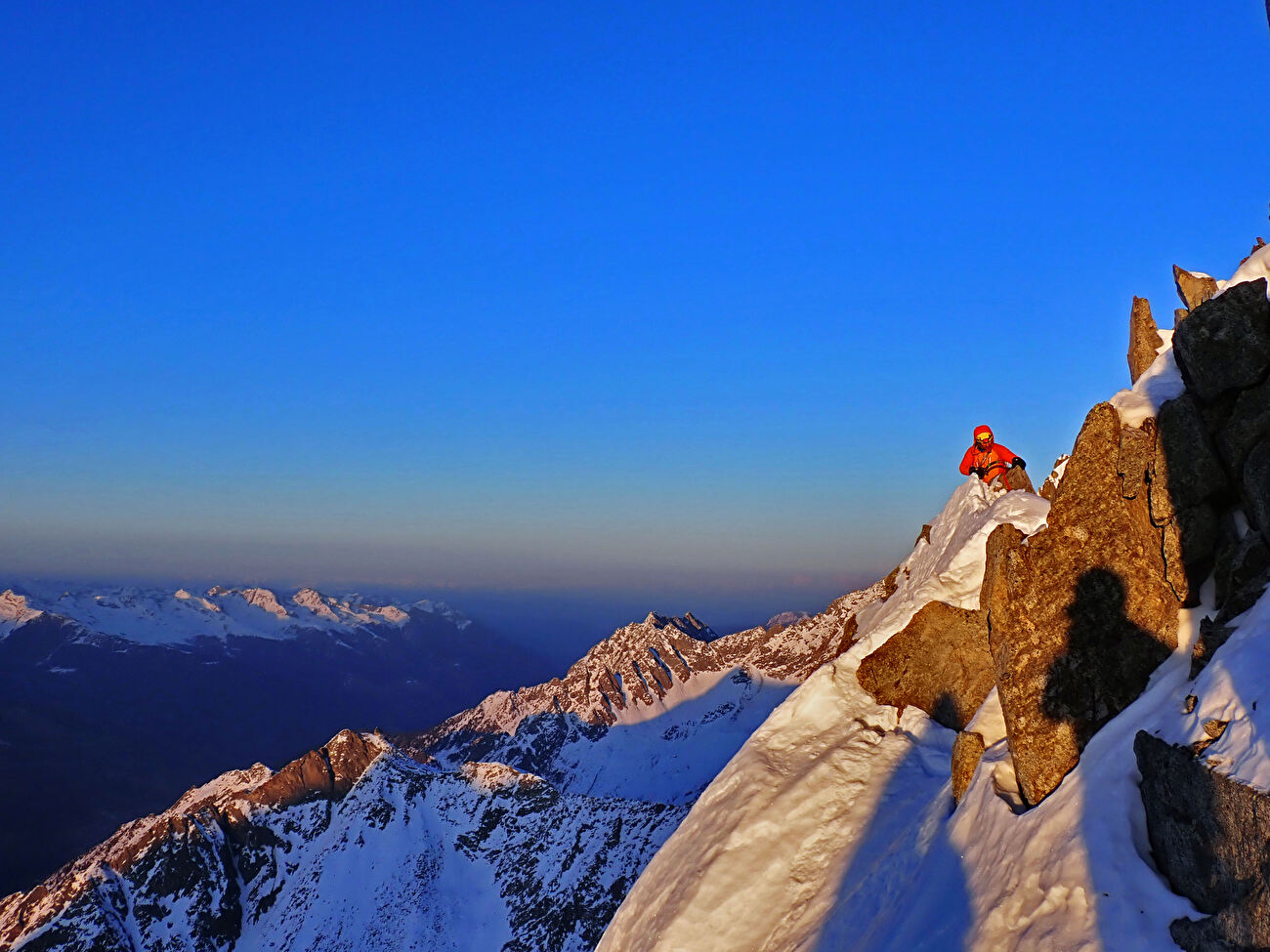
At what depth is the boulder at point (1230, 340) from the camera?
1534 centimetres

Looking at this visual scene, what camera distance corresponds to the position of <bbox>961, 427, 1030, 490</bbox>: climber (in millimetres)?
29469

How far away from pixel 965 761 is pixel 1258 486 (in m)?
8.07

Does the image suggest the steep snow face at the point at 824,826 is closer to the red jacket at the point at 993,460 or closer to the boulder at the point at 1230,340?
the red jacket at the point at 993,460

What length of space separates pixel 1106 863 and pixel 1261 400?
8626 mm

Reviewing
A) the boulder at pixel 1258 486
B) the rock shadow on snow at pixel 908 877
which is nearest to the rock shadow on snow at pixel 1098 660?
the boulder at pixel 1258 486

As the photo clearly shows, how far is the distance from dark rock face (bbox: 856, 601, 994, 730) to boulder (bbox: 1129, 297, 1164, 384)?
989cm

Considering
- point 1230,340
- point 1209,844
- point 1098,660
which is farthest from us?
point 1098,660

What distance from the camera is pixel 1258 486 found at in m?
14.2

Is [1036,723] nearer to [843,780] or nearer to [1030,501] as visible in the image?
[843,780]

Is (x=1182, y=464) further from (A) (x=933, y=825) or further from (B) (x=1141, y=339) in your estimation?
(B) (x=1141, y=339)

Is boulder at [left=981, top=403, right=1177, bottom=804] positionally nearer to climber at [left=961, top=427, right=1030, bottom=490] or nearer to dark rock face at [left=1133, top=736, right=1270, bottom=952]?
dark rock face at [left=1133, top=736, right=1270, bottom=952]

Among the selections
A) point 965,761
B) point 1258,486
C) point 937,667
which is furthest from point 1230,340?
point 937,667

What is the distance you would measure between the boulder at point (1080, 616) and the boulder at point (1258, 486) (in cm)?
201

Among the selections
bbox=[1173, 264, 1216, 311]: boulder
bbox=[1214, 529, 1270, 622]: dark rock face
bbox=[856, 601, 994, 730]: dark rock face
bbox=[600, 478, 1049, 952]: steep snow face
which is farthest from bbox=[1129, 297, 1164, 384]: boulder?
bbox=[1214, 529, 1270, 622]: dark rock face
